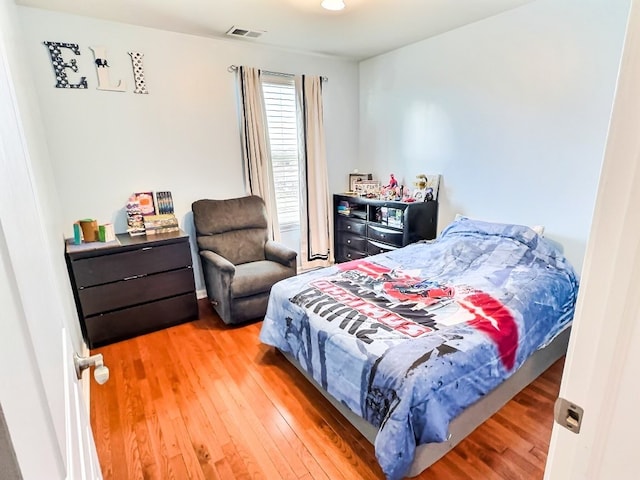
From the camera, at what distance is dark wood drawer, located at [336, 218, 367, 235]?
12.9ft

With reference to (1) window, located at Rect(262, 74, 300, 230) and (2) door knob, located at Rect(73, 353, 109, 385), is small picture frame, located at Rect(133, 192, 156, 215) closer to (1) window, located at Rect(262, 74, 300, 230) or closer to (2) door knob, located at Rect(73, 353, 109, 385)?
(1) window, located at Rect(262, 74, 300, 230)

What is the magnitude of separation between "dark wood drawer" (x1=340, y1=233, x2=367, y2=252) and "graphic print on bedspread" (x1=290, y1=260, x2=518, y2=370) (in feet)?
4.69

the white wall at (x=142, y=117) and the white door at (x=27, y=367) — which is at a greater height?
the white wall at (x=142, y=117)

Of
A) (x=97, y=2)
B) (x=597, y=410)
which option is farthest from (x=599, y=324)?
(x=97, y=2)

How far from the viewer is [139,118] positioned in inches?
118

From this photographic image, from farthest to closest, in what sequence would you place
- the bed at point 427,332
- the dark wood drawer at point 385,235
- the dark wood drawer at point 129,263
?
the dark wood drawer at point 385,235 < the dark wood drawer at point 129,263 < the bed at point 427,332

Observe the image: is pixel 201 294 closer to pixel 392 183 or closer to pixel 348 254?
pixel 348 254

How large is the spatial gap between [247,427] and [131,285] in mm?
1556

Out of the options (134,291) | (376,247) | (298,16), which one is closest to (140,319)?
(134,291)

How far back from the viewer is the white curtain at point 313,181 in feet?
12.6

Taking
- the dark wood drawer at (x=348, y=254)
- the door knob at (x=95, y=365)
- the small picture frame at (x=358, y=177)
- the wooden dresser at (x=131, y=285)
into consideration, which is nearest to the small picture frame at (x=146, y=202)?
the wooden dresser at (x=131, y=285)

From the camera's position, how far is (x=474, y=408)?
1756mm

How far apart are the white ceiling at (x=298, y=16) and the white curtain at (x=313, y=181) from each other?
583 mm

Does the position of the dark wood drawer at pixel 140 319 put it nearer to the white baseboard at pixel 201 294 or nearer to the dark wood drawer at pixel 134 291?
the dark wood drawer at pixel 134 291
